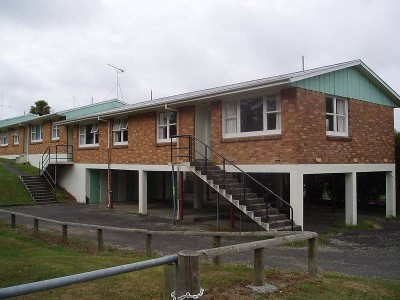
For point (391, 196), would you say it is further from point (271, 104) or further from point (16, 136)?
point (16, 136)

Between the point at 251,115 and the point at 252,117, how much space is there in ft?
0.29

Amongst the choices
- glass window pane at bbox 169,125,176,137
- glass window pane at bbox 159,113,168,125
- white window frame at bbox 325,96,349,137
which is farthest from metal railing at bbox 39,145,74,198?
white window frame at bbox 325,96,349,137

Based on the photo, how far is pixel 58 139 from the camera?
28031 millimetres

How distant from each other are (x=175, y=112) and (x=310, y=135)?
21.3 ft

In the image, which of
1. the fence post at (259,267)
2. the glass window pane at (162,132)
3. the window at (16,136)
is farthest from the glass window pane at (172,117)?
the window at (16,136)

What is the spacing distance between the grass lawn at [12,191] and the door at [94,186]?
3.29 meters

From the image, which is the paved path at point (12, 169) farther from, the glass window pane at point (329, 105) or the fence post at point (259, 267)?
the fence post at point (259, 267)

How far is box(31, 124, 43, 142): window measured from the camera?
31.4 m

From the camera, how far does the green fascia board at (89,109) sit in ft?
92.5

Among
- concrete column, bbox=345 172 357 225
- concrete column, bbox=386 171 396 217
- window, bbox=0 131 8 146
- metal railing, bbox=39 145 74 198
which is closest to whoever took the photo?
concrete column, bbox=345 172 357 225

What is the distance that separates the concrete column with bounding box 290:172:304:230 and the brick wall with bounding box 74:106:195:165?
525cm

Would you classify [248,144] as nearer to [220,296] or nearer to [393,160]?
[393,160]

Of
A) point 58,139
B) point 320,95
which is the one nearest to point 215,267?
point 320,95

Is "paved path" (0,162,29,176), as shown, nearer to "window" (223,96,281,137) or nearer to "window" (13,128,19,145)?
"window" (13,128,19,145)
